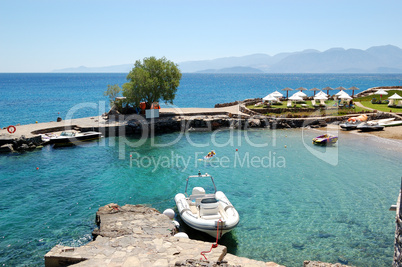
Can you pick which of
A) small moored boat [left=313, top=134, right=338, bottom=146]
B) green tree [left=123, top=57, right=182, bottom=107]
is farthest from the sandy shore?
green tree [left=123, top=57, right=182, bottom=107]

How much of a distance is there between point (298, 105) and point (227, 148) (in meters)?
18.5

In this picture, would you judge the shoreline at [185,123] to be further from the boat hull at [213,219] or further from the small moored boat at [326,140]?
the boat hull at [213,219]

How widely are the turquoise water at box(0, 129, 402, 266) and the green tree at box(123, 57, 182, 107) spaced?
26.1 feet

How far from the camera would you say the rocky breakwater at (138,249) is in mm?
9727

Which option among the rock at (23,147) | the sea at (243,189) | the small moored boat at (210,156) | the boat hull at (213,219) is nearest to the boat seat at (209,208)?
the boat hull at (213,219)

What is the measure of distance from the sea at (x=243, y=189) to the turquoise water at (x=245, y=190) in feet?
0.22

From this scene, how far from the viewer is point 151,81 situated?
36.6m

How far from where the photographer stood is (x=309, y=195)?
1792 centimetres

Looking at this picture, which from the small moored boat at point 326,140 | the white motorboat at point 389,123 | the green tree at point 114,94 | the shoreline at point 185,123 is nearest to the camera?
the small moored boat at point 326,140

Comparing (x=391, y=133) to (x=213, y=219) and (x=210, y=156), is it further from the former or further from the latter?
(x=213, y=219)

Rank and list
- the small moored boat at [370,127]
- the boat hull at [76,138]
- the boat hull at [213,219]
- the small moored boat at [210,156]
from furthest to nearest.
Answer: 1. the small moored boat at [370,127]
2. the boat hull at [76,138]
3. the small moored boat at [210,156]
4. the boat hull at [213,219]

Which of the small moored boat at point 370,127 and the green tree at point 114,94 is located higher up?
the green tree at point 114,94

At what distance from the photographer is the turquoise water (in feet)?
42.0

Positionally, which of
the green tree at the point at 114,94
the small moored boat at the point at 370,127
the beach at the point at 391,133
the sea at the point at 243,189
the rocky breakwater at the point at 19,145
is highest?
the green tree at the point at 114,94
